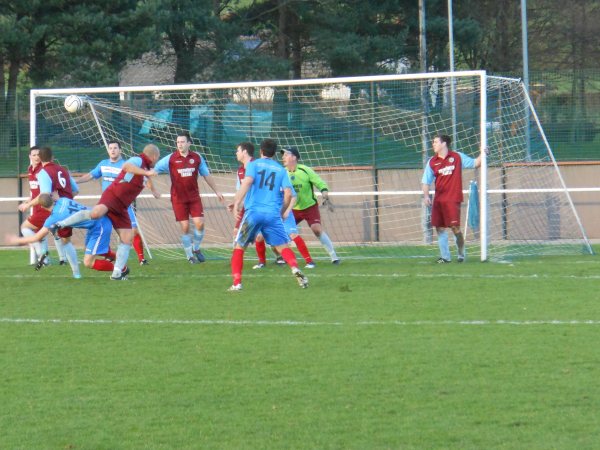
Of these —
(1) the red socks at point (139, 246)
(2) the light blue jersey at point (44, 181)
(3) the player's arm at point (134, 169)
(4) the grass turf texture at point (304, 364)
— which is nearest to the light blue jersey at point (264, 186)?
(4) the grass turf texture at point (304, 364)

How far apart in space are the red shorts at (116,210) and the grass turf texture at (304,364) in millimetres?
721

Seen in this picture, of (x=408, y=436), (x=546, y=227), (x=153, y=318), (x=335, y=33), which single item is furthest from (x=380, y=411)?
(x=335, y=33)

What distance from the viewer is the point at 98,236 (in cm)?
1362

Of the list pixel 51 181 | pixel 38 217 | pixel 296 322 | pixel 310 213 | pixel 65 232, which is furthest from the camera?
pixel 310 213

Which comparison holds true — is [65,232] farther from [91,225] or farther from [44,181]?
[44,181]

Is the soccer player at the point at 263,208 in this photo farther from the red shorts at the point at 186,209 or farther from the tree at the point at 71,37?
the tree at the point at 71,37

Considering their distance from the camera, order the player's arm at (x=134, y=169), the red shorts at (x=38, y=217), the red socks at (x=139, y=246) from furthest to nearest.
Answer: the red socks at (x=139, y=246)
the red shorts at (x=38, y=217)
the player's arm at (x=134, y=169)

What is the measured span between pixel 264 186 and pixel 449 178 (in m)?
3.81

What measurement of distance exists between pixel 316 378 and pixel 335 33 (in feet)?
97.1

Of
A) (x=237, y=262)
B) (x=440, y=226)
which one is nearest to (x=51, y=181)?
(x=237, y=262)

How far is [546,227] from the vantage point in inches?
765

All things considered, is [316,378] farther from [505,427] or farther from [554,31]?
[554,31]

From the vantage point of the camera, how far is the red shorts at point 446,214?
49.3 feet

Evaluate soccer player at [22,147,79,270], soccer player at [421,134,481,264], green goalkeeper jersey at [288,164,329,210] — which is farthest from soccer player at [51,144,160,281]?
soccer player at [421,134,481,264]
